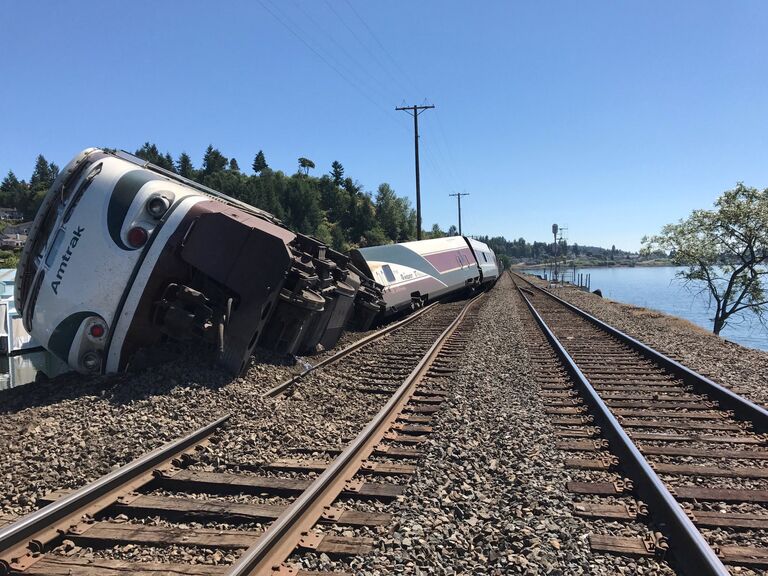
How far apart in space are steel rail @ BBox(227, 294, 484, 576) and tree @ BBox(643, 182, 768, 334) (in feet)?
102

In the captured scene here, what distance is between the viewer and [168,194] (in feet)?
23.1

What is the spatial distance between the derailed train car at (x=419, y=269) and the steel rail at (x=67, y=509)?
994 cm

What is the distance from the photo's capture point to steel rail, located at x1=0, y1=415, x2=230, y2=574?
10.1 ft

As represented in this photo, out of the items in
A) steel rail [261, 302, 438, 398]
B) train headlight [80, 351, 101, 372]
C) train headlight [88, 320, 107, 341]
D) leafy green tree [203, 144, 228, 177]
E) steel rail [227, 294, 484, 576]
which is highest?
leafy green tree [203, 144, 228, 177]

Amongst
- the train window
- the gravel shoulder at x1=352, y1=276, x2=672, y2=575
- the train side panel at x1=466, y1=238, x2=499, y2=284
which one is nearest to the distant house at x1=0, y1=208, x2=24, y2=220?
the train side panel at x1=466, y1=238, x2=499, y2=284

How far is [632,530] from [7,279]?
14.7 m

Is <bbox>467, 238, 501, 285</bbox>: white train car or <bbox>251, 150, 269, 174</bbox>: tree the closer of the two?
<bbox>467, 238, 501, 285</bbox>: white train car

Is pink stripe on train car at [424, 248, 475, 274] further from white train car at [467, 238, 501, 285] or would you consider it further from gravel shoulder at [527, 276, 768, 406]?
gravel shoulder at [527, 276, 768, 406]

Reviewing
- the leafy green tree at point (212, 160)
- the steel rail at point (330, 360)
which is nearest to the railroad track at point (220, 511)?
the steel rail at point (330, 360)

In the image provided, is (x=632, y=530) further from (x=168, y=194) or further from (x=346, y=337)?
(x=346, y=337)

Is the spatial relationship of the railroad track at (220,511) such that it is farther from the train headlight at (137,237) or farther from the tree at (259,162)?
the tree at (259,162)

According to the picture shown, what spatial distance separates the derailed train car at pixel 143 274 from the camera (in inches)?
263

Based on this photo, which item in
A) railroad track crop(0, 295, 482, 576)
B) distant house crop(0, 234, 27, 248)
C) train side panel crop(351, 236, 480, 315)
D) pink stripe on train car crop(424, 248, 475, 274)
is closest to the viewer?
railroad track crop(0, 295, 482, 576)

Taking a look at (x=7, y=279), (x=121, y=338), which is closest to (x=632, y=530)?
(x=121, y=338)
